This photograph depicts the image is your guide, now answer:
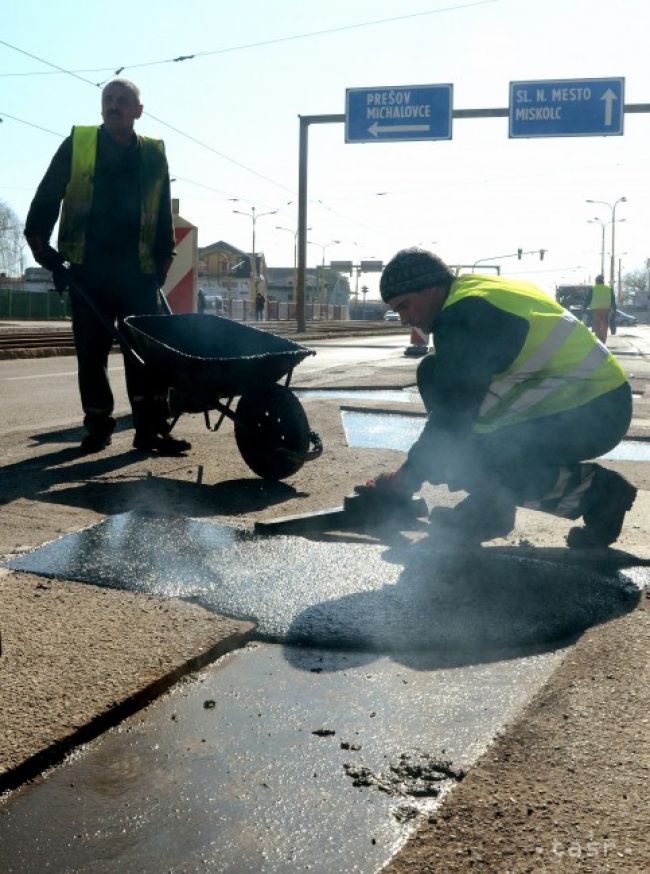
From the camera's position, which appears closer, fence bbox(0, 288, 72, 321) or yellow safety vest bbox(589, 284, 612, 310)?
yellow safety vest bbox(589, 284, 612, 310)

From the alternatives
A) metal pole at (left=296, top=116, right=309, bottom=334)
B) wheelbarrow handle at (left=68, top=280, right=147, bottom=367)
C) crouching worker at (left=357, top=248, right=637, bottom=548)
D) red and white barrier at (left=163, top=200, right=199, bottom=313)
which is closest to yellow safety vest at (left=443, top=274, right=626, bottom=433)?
crouching worker at (left=357, top=248, right=637, bottom=548)

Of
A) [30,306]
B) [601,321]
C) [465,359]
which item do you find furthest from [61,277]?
[30,306]

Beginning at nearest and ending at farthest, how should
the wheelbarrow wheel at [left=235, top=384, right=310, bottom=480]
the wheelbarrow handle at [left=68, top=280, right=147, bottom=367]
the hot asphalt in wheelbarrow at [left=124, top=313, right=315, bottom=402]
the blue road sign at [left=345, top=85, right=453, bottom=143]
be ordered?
the hot asphalt in wheelbarrow at [left=124, top=313, right=315, bottom=402]
the wheelbarrow wheel at [left=235, top=384, right=310, bottom=480]
the wheelbarrow handle at [left=68, top=280, right=147, bottom=367]
the blue road sign at [left=345, top=85, right=453, bottom=143]

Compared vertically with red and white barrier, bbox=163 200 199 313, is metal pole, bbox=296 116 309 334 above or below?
above

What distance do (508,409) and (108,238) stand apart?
2.79m

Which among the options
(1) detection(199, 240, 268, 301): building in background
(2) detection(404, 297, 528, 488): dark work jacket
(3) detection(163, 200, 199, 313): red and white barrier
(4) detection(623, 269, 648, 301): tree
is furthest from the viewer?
(4) detection(623, 269, 648, 301): tree

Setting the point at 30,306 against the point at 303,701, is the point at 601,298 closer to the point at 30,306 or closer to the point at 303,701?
the point at 303,701

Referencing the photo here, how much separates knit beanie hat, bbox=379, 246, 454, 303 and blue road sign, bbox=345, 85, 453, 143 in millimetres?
20087

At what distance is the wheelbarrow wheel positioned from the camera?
16.0ft

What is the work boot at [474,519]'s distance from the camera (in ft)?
12.0

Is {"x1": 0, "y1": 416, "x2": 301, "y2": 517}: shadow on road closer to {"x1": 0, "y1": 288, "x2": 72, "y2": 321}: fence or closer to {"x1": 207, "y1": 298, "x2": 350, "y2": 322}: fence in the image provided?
{"x1": 207, "y1": 298, "x2": 350, "y2": 322}: fence

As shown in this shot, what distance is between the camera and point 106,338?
18.4ft

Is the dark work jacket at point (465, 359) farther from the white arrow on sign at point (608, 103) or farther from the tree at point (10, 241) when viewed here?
the tree at point (10, 241)

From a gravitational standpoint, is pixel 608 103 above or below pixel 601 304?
above
